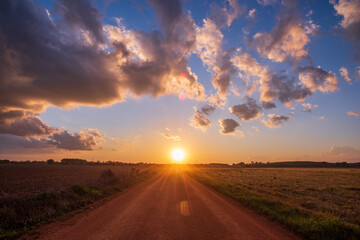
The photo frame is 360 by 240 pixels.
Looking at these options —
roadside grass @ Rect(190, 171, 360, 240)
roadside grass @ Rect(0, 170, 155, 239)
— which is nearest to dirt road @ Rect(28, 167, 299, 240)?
roadside grass @ Rect(190, 171, 360, 240)

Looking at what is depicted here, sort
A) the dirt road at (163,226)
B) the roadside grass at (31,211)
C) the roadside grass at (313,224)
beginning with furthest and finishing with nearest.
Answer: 1. the roadside grass at (31,211)
2. the roadside grass at (313,224)
3. the dirt road at (163,226)

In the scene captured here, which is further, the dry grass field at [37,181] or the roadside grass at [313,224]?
the dry grass field at [37,181]

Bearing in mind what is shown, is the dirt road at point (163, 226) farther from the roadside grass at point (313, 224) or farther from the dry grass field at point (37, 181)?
the dry grass field at point (37, 181)

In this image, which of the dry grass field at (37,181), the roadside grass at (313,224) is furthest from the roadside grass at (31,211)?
the roadside grass at (313,224)

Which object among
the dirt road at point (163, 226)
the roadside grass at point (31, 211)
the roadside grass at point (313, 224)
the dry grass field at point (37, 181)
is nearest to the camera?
the dirt road at point (163, 226)

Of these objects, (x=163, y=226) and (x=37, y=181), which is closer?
(x=163, y=226)

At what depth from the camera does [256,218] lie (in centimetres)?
984

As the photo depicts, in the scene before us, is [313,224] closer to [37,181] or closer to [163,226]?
[163,226]

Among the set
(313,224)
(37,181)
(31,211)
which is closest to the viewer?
(313,224)

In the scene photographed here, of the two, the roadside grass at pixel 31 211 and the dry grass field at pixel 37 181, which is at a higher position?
the roadside grass at pixel 31 211

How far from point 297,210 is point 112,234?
10019 mm

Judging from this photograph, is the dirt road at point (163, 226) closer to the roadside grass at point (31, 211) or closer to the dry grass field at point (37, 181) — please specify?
the roadside grass at point (31, 211)

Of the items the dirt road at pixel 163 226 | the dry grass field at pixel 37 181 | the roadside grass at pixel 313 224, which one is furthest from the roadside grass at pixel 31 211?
the roadside grass at pixel 313 224

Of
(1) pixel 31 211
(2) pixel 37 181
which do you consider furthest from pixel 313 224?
(2) pixel 37 181
